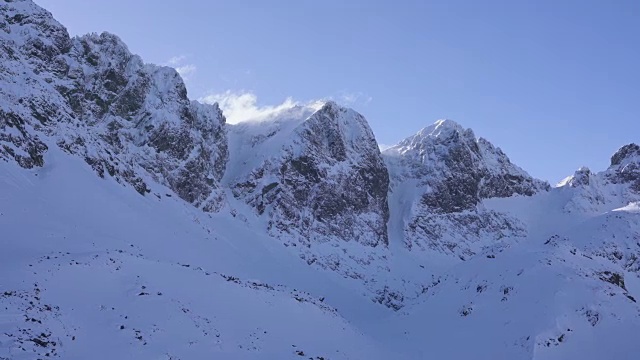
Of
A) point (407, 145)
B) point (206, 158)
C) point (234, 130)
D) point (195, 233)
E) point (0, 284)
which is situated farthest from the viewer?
point (407, 145)

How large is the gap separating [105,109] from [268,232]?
2704cm

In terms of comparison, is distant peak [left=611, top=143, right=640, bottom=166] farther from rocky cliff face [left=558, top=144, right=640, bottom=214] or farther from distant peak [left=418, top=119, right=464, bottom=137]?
distant peak [left=418, top=119, right=464, bottom=137]

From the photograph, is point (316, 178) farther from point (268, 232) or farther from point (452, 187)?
point (452, 187)

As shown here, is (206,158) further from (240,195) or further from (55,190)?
(55,190)

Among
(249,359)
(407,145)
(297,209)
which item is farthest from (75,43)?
(407,145)

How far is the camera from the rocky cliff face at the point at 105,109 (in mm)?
55812

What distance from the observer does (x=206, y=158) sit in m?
84.1

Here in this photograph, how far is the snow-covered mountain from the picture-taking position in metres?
26.6

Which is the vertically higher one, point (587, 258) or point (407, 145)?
point (407, 145)

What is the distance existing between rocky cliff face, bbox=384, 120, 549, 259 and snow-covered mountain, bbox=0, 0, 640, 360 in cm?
38

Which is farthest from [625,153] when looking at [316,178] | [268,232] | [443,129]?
[268,232]

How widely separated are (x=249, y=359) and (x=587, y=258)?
32.7m

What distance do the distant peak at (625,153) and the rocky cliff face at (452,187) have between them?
20.8 m

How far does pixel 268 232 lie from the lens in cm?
7888
